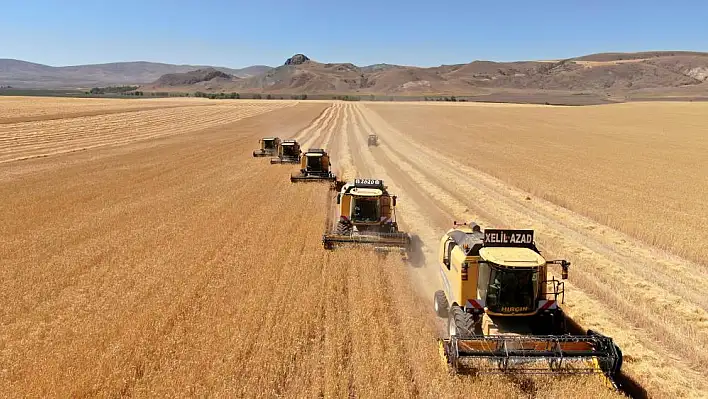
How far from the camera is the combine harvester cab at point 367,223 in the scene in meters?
16.5

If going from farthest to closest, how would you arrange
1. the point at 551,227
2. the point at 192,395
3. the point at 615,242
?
the point at 551,227 → the point at 615,242 → the point at 192,395

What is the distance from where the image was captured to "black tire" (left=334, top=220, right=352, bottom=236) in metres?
17.0

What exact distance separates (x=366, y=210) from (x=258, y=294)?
229 inches

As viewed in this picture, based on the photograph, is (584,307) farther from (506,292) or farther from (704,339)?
(506,292)

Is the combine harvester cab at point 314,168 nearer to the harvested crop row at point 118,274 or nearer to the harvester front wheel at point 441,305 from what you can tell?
the harvested crop row at point 118,274

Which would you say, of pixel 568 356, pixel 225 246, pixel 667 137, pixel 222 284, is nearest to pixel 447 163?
pixel 225 246

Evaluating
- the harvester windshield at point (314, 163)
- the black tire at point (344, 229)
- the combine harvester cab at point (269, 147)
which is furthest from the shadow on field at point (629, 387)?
the combine harvester cab at point (269, 147)

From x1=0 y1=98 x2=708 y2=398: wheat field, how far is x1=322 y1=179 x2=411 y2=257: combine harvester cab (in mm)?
762

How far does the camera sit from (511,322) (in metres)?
10.1

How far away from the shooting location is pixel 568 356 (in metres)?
8.89

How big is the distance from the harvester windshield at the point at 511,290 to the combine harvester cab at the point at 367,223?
23.0ft

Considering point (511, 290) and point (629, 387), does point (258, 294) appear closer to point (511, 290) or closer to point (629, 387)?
point (511, 290)

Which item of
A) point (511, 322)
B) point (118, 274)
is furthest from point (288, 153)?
point (511, 322)

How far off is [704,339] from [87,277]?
15.6 m
